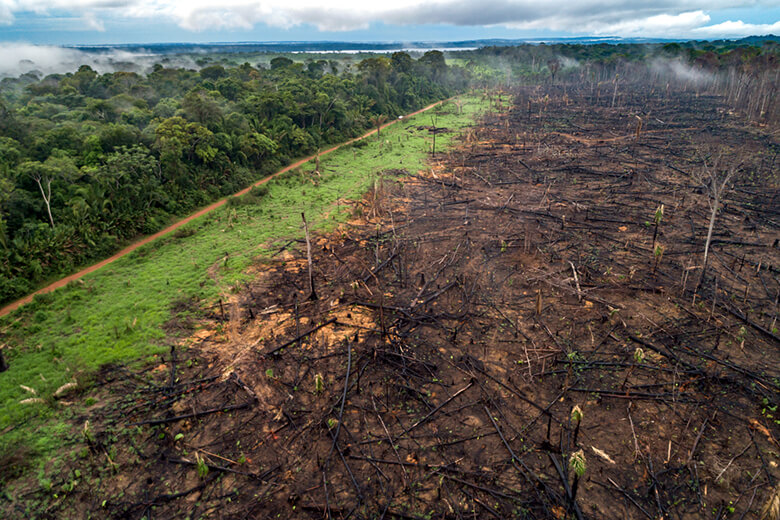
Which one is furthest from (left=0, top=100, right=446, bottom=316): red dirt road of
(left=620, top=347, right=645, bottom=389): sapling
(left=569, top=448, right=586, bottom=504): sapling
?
(left=620, top=347, right=645, bottom=389): sapling

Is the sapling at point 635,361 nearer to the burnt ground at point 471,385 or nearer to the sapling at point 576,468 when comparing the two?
the burnt ground at point 471,385

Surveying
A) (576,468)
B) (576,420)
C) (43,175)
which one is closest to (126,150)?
(43,175)

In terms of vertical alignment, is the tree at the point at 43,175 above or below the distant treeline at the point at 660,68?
below

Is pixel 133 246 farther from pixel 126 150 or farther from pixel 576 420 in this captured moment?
pixel 576 420

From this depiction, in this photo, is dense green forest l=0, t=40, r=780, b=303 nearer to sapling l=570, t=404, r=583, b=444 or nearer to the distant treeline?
the distant treeline

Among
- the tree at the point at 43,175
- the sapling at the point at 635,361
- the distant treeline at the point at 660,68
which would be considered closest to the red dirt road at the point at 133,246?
the tree at the point at 43,175
